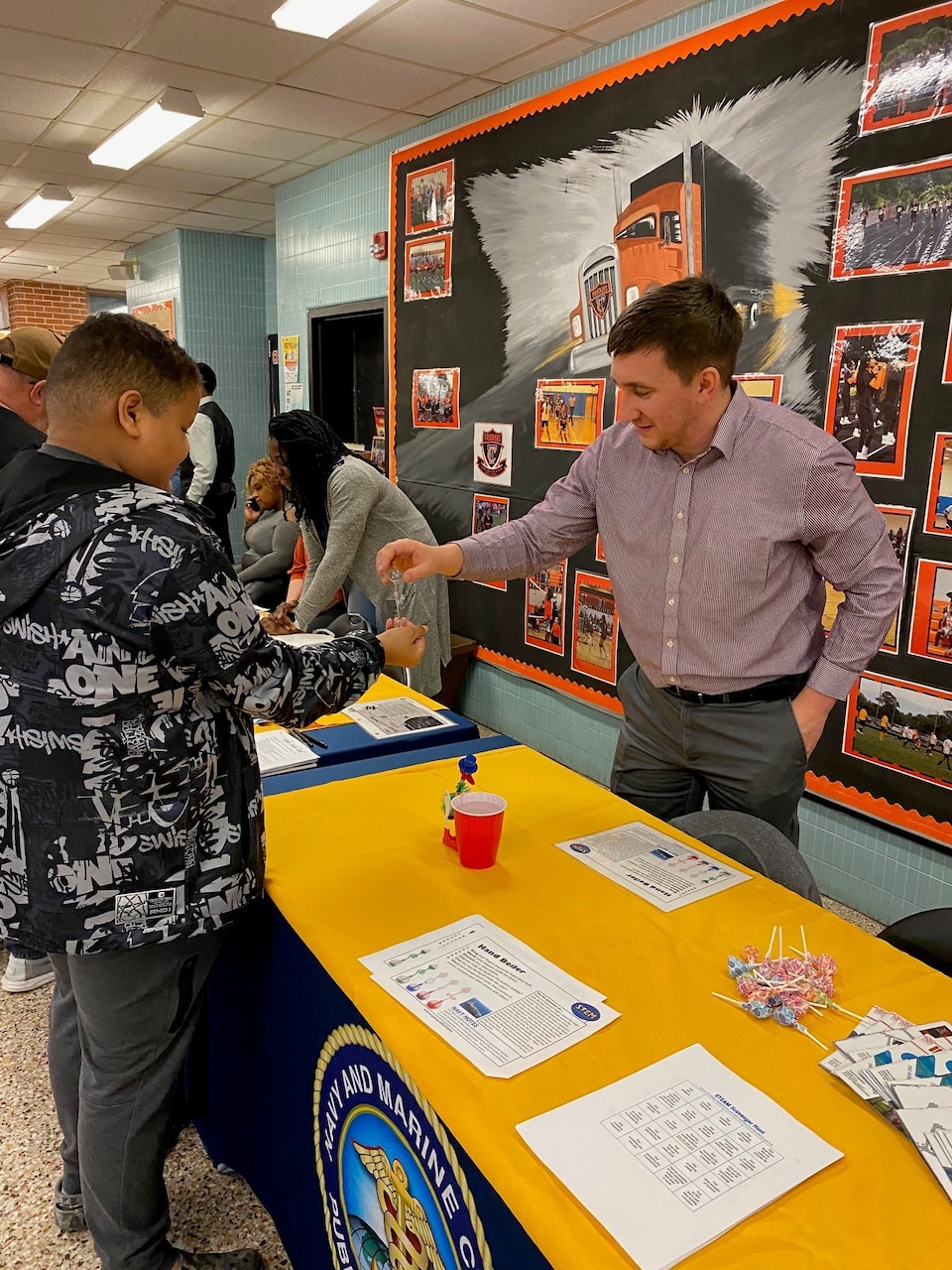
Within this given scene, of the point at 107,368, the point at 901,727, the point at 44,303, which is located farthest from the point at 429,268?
the point at 44,303

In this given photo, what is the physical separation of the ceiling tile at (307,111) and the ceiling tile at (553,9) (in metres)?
1.32

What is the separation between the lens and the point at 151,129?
4.60 m

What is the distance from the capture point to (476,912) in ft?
4.63

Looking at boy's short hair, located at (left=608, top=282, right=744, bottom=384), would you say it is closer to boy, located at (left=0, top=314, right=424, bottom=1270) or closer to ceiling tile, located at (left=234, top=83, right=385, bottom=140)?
boy, located at (left=0, top=314, right=424, bottom=1270)

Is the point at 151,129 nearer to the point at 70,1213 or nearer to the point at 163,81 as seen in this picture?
the point at 163,81

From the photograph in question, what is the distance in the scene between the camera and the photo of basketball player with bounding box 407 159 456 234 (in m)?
4.32

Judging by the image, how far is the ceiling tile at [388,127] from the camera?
4.62 m

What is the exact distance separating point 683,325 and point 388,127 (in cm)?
388

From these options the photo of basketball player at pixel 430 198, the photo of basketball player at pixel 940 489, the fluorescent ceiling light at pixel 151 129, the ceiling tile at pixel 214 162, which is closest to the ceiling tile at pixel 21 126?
the fluorescent ceiling light at pixel 151 129

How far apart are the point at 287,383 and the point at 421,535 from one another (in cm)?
385

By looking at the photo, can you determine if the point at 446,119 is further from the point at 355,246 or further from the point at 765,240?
the point at 765,240

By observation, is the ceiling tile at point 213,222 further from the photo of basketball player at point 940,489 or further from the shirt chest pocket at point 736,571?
the shirt chest pocket at point 736,571

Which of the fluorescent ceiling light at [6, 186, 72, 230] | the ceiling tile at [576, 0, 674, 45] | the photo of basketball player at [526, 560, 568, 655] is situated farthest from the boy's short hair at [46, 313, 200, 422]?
the fluorescent ceiling light at [6, 186, 72, 230]

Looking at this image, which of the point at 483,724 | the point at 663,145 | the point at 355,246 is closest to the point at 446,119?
the point at 355,246
